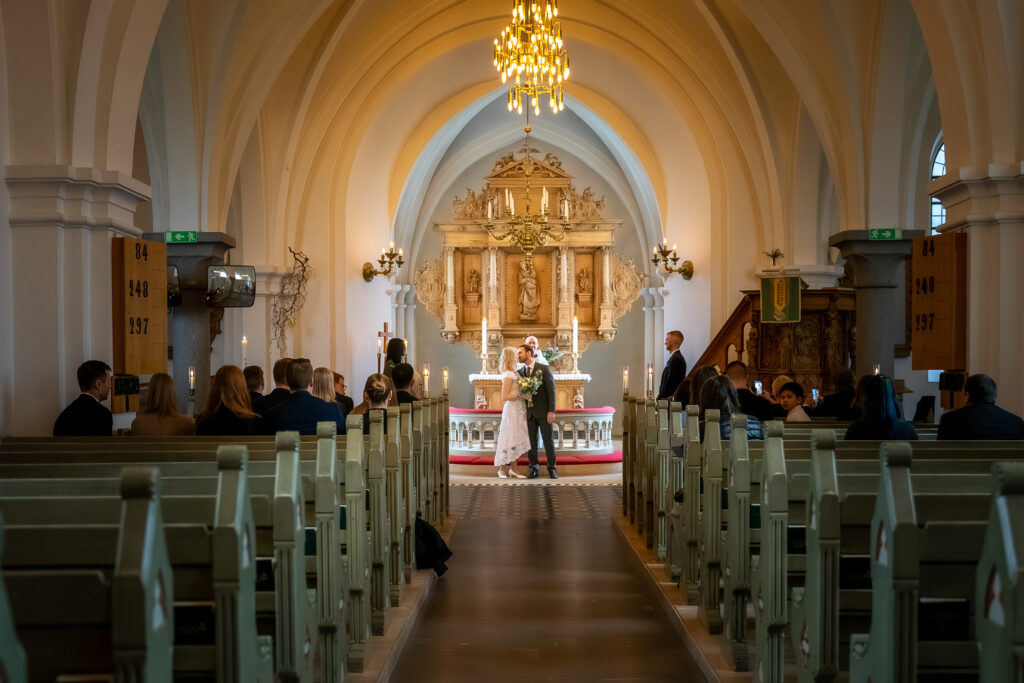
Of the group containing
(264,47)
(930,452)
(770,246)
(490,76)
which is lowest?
(930,452)

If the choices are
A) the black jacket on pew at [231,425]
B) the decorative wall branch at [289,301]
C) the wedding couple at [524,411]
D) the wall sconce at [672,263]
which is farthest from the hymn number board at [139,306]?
the wall sconce at [672,263]

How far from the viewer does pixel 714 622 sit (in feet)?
18.4

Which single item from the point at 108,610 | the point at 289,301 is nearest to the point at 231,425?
the point at 108,610

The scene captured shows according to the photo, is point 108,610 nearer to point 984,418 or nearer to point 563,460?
point 984,418

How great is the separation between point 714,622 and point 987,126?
15.4 feet

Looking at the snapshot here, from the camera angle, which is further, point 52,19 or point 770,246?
point 770,246

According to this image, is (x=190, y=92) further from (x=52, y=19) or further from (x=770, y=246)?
(x=770, y=246)

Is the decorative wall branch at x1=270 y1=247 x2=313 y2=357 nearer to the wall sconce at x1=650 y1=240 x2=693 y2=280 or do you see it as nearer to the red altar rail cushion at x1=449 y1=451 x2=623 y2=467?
the red altar rail cushion at x1=449 y1=451 x2=623 y2=467

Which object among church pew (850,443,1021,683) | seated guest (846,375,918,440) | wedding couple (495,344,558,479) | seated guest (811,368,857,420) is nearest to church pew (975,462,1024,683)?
church pew (850,443,1021,683)

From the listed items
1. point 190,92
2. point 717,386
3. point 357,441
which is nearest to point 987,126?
point 717,386

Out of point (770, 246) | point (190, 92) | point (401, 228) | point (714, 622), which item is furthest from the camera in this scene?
point (401, 228)

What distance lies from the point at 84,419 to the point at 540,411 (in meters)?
7.15

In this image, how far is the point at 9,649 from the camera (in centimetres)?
197

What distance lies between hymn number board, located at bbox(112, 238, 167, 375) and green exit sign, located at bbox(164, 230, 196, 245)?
2806 millimetres
